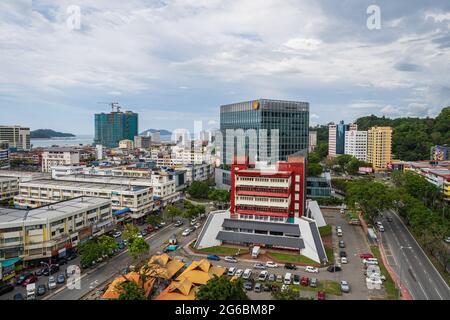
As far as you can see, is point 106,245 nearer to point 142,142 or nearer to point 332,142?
point 332,142

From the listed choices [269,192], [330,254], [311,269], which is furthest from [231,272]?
[330,254]

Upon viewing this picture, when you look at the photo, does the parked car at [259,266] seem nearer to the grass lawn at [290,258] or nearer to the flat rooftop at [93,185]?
the grass lawn at [290,258]

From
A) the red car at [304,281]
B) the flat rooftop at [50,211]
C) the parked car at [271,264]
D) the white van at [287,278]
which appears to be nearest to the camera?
the red car at [304,281]

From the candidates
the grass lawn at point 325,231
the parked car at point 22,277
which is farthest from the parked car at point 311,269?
the parked car at point 22,277

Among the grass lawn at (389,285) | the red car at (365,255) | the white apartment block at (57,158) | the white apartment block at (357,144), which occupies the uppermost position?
the white apartment block at (357,144)

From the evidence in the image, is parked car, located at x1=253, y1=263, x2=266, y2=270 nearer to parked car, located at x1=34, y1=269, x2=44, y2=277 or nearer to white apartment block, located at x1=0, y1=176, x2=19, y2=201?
parked car, located at x1=34, y1=269, x2=44, y2=277


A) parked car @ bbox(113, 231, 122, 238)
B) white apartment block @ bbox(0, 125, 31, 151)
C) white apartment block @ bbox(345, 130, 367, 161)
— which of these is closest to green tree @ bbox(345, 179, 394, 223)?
parked car @ bbox(113, 231, 122, 238)
